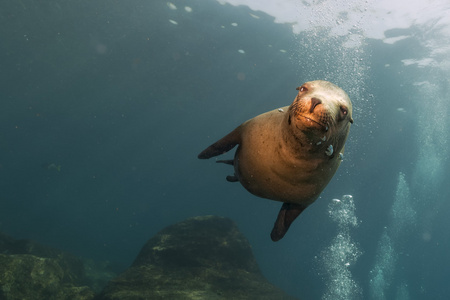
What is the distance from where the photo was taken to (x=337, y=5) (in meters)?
16.8

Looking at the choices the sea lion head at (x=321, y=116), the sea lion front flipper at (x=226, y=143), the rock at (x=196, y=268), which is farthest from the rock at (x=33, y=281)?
the sea lion head at (x=321, y=116)

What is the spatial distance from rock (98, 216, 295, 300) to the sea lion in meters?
3.77

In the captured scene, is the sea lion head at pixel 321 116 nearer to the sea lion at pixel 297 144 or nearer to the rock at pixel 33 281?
the sea lion at pixel 297 144

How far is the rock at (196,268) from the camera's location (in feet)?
21.1

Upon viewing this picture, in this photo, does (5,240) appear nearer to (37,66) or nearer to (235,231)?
(235,231)

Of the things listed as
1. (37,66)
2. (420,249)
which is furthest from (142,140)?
(420,249)

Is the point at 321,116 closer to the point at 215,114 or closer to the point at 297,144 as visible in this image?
the point at 297,144

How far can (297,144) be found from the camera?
2605 millimetres

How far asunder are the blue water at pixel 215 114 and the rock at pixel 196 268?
14605mm

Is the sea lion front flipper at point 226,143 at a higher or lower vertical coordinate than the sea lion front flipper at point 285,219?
higher

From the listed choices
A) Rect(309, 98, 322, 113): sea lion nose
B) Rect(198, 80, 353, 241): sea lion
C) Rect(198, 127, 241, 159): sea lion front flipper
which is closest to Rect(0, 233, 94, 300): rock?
Rect(198, 127, 241, 159): sea lion front flipper

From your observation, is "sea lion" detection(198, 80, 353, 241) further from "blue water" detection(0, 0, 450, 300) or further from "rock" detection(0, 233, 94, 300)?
"blue water" detection(0, 0, 450, 300)

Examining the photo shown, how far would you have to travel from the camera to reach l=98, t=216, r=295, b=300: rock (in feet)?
21.1

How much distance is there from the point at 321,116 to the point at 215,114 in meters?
46.8
